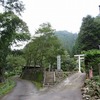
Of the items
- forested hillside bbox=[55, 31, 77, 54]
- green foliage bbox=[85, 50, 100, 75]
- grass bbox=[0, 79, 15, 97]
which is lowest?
grass bbox=[0, 79, 15, 97]

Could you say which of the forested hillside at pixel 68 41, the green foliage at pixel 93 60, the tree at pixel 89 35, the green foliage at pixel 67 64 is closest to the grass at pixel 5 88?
the green foliage at pixel 93 60

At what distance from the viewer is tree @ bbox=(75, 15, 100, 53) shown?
2249 inches

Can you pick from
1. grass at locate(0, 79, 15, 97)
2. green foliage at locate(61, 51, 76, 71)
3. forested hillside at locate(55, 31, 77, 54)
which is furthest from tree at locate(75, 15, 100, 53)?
grass at locate(0, 79, 15, 97)

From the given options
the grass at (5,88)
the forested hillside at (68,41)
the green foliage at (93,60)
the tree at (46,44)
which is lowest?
the grass at (5,88)

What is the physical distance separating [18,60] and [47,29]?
26155mm

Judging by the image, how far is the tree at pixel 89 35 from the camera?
57.1m

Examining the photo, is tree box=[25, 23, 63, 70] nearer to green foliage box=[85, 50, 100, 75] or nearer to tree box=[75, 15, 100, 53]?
tree box=[75, 15, 100, 53]

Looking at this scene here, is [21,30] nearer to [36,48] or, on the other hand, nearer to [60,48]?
[36,48]

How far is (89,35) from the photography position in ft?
187

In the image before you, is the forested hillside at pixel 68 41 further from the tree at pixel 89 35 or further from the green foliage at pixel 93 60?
the green foliage at pixel 93 60

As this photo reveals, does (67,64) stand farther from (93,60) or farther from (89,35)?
(93,60)

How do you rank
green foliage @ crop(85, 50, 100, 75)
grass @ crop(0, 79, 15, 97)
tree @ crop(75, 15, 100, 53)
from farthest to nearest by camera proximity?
tree @ crop(75, 15, 100, 53), grass @ crop(0, 79, 15, 97), green foliage @ crop(85, 50, 100, 75)

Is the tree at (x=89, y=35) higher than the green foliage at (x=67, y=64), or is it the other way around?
the tree at (x=89, y=35)

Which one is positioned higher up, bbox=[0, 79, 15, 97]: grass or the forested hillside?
the forested hillside
